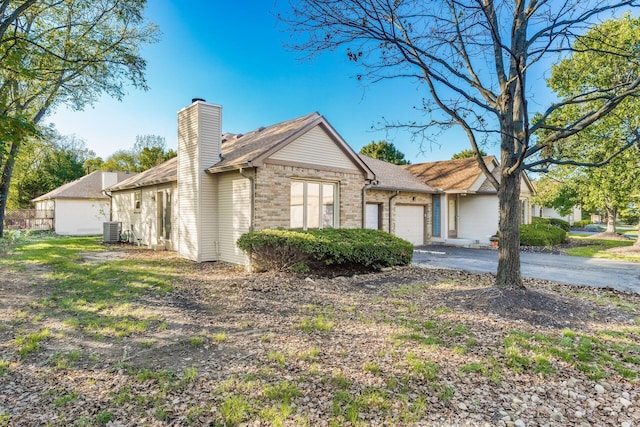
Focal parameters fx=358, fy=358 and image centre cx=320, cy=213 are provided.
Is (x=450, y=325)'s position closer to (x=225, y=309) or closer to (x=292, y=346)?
(x=292, y=346)

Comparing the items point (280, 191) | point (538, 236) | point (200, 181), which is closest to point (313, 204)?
point (280, 191)

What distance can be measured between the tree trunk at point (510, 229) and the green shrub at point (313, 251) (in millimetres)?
3507

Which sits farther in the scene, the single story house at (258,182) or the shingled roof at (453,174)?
the shingled roof at (453,174)

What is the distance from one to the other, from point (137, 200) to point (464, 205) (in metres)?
17.3

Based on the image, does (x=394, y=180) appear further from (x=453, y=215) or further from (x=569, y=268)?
(x=569, y=268)

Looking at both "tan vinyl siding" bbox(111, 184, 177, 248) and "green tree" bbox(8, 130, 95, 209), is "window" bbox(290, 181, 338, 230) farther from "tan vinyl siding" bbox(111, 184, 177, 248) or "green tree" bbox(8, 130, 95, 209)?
"green tree" bbox(8, 130, 95, 209)

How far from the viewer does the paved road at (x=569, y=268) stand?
901 cm

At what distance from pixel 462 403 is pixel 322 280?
5.65 meters

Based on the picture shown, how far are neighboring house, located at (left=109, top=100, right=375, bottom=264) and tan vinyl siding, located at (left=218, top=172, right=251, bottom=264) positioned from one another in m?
0.03

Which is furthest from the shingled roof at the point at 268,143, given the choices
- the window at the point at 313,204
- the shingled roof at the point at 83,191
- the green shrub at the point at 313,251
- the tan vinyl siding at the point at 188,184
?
the shingled roof at the point at 83,191

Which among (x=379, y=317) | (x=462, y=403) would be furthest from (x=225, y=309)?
(x=462, y=403)

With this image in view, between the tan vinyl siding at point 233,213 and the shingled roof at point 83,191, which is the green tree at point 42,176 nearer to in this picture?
the shingled roof at point 83,191

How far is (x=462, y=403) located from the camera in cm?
320

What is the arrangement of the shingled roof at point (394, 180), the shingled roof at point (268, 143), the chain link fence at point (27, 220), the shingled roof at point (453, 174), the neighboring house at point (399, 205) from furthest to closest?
1. the chain link fence at point (27, 220)
2. the shingled roof at point (453, 174)
3. the shingled roof at point (394, 180)
4. the neighboring house at point (399, 205)
5. the shingled roof at point (268, 143)
